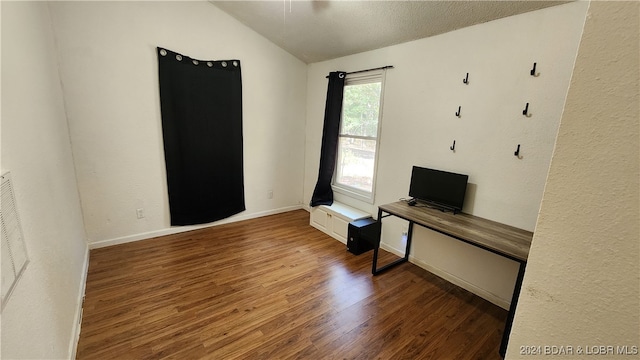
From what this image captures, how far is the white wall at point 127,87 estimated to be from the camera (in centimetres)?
262

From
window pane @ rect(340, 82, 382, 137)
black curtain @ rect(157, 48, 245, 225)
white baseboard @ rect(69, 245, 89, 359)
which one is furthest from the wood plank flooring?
window pane @ rect(340, 82, 382, 137)

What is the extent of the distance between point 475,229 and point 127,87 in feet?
11.9

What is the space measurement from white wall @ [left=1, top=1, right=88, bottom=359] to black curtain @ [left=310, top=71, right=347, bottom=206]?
2668 mm

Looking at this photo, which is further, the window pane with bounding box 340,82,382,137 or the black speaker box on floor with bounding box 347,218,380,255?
the window pane with bounding box 340,82,382,137

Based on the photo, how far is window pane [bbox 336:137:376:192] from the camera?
3441 mm

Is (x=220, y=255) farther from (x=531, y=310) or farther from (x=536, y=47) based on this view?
(x=536, y=47)

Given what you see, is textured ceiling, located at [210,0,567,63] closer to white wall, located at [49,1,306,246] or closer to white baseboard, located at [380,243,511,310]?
white wall, located at [49,1,306,246]

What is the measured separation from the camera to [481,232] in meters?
2.02

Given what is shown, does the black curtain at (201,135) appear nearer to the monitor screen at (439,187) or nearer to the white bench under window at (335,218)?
the white bench under window at (335,218)

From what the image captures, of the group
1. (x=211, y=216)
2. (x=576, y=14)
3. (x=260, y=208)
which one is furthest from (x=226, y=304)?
(x=576, y=14)

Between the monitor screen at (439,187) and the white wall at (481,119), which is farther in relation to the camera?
the monitor screen at (439,187)

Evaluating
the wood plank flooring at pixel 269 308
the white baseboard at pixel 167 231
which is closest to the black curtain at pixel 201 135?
the white baseboard at pixel 167 231

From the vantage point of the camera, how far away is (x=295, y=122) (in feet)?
13.9

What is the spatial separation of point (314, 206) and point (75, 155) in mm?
2737
